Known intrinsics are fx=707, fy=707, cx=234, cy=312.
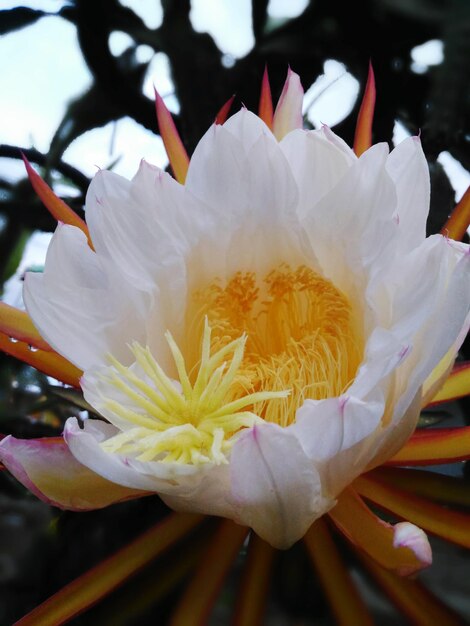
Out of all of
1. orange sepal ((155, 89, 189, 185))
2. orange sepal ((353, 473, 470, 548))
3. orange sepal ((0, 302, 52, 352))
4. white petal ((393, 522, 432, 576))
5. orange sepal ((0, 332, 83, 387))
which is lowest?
orange sepal ((353, 473, 470, 548))

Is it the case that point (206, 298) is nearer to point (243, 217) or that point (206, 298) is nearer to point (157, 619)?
point (243, 217)

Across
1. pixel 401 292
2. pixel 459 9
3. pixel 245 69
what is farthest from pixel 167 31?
pixel 401 292

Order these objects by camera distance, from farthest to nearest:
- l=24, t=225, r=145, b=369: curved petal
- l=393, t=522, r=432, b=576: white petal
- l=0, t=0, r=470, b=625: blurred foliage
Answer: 1. l=0, t=0, r=470, b=625: blurred foliage
2. l=24, t=225, r=145, b=369: curved petal
3. l=393, t=522, r=432, b=576: white petal

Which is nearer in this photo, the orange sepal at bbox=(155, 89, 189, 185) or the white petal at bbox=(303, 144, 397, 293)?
the white petal at bbox=(303, 144, 397, 293)

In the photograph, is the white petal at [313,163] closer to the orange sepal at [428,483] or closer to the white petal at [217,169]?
the white petal at [217,169]

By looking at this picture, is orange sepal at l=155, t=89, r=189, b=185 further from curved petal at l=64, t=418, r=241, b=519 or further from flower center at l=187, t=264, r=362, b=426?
curved petal at l=64, t=418, r=241, b=519

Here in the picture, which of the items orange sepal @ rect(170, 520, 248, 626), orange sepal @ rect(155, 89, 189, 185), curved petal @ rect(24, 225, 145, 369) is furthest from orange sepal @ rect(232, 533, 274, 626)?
orange sepal @ rect(155, 89, 189, 185)
